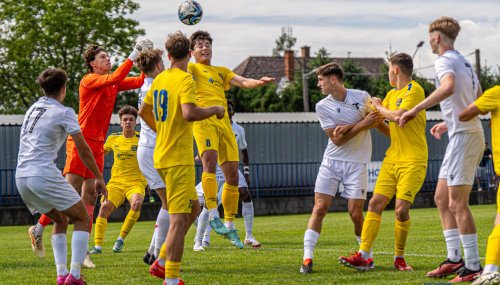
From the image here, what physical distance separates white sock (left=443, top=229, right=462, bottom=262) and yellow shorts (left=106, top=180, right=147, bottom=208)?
5616mm

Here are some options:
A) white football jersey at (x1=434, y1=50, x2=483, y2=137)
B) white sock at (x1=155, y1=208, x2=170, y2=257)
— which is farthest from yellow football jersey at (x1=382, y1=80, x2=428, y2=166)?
white sock at (x1=155, y1=208, x2=170, y2=257)

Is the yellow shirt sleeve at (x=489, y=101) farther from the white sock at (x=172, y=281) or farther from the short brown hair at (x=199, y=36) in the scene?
the short brown hair at (x=199, y=36)

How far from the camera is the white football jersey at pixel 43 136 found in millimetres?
6352

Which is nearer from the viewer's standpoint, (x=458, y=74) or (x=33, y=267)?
(x=458, y=74)

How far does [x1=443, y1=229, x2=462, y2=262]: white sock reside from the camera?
22.4 feet

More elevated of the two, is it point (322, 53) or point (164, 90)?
point (322, 53)

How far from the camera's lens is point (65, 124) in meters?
6.43

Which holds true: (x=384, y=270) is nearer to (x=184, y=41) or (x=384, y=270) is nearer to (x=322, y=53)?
(x=184, y=41)

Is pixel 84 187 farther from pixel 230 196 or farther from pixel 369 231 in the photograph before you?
pixel 369 231

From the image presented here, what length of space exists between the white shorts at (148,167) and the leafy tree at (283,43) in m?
91.4

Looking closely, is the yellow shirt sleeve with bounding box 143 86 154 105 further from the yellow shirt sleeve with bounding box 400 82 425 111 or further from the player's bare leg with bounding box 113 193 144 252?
the player's bare leg with bounding box 113 193 144 252

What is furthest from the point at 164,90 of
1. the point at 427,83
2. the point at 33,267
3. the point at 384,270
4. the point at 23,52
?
the point at 427,83

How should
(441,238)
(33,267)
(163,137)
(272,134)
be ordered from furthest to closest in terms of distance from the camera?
(272,134) < (441,238) < (33,267) < (163,137)

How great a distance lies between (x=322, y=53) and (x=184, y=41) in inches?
2031
